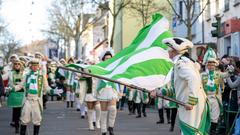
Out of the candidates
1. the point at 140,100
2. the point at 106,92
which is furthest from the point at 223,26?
the point at 106,92

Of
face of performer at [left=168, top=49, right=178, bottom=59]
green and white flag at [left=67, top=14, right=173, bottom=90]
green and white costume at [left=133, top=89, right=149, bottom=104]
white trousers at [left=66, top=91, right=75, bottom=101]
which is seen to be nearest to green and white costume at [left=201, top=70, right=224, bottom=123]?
green and white flag at [left=67, top=14, right=173, bottom=90]

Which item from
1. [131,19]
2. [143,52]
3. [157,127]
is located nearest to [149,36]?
[143,52]

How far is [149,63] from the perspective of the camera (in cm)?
972

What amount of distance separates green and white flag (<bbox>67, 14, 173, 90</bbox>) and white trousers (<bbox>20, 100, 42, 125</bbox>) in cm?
394

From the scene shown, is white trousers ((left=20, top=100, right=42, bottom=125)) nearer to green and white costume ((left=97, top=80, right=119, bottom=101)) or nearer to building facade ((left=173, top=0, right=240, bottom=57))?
green and white costume ((left=97, top=80, right=119, bottom=101))

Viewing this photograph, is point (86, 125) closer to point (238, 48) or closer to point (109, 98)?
point (109, 98)

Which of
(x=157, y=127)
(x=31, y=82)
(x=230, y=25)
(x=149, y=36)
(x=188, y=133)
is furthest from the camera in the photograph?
(x=230, y=25)

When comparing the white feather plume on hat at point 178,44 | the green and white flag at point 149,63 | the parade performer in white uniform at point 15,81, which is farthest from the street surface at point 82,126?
the white feather plume on hat at point 178,44

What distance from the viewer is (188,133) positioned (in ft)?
30.8

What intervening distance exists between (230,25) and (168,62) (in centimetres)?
1972

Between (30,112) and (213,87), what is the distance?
13.2ft

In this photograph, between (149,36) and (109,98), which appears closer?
(149,36)

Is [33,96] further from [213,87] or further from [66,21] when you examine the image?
[66,21]

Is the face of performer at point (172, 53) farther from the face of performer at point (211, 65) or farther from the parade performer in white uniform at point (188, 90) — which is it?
the face of performer at point (211, 65)
